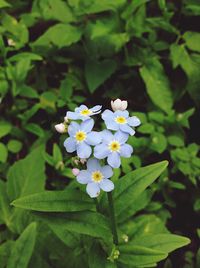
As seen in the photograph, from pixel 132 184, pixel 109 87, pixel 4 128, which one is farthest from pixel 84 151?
pixel 109 87

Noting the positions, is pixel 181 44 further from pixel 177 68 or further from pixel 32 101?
pixel 32 101

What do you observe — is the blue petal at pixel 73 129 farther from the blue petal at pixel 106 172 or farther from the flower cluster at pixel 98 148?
the blue petal at pixel 106 172

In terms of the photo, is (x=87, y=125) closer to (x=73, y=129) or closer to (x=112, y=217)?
(x=73, y=129)

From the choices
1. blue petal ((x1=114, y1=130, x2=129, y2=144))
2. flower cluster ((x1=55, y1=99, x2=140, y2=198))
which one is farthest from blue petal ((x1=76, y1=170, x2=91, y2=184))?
blue petal ((x1=114, y1=130, x2=129, y2=144))

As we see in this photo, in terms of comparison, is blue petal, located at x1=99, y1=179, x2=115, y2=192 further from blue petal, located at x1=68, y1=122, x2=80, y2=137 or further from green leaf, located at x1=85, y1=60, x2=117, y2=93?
green leaf, located at x1=85, y1=60, x2=117, y2=93

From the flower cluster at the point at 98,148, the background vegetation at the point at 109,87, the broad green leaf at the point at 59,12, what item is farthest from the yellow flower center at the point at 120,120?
the broad green leaf at the point at 59,12

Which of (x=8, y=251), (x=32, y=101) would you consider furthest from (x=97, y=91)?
(x=8, y=251)

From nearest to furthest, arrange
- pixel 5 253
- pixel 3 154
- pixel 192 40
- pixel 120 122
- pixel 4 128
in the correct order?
pixel 120 122 < pixel 5 253 < pixel 3 154 < pixel 4 128 < pixel 192 40
